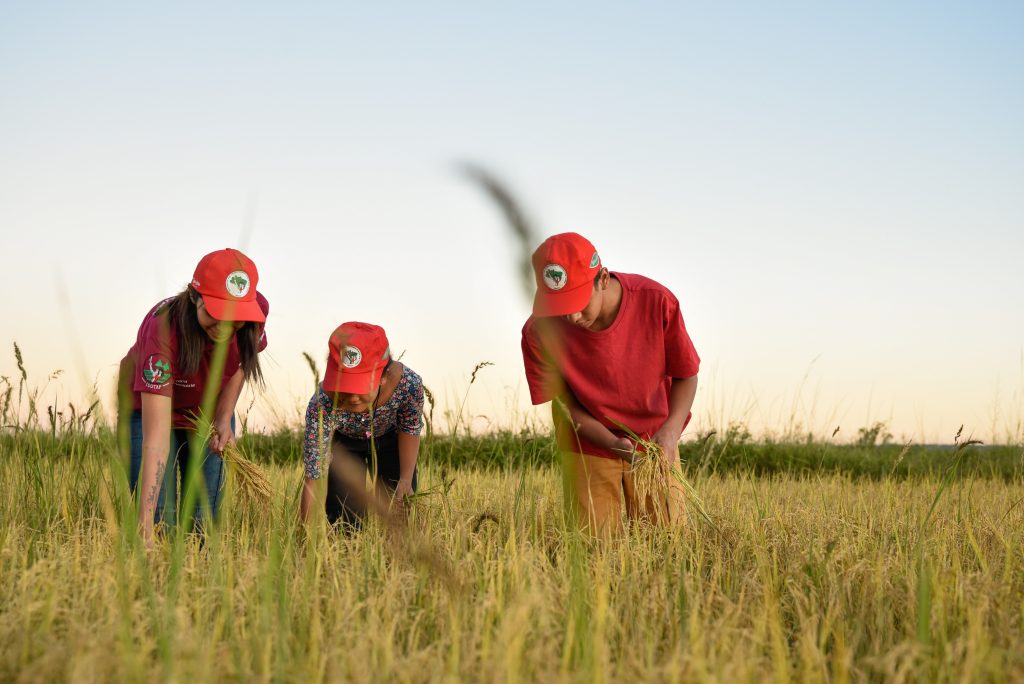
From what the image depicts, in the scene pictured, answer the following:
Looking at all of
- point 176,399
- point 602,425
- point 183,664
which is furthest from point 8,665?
point 602,425

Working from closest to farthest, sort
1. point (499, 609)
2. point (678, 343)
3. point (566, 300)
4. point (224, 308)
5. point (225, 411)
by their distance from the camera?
1. point (499, 609)
2. point (566, 300)
3. point (224, 308)
4. point (678, 343)
5. point (225, 411)

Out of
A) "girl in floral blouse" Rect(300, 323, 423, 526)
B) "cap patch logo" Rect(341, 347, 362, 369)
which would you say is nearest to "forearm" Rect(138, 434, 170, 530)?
"girl in floral blouse" Rect(300, 323, 423, 526)

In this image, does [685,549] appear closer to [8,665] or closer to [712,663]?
[712,663]

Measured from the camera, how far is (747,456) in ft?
28.2

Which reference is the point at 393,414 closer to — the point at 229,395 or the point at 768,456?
the point at 229,395

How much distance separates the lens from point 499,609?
7.64ft

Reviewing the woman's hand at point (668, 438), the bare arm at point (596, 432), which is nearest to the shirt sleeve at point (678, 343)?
the woman's hand at point (668, 438)

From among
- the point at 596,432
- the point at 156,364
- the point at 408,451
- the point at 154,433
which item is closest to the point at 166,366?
the point at 156,364

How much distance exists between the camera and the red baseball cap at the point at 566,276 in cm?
340

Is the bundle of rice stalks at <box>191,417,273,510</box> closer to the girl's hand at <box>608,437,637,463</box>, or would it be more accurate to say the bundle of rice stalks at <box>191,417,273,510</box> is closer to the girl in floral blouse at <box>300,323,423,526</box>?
the girl in floral blouse at <box>300,323,423,526</box>

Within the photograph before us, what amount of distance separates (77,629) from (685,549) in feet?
6.73

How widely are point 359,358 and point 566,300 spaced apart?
108cm

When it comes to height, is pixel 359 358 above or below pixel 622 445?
above

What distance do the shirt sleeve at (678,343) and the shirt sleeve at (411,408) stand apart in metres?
1.24
